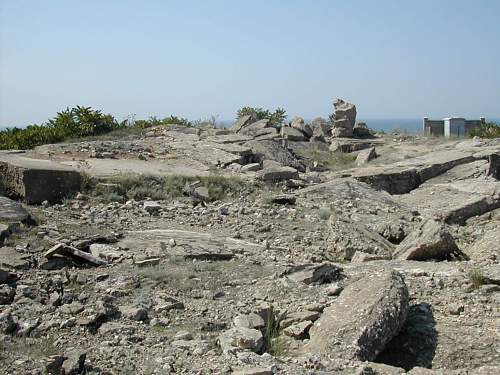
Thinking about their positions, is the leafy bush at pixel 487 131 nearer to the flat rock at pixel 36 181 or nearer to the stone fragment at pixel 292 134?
the stone fragment at pixel 292 134

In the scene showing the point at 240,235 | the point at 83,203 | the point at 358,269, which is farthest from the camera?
the point at 83,203

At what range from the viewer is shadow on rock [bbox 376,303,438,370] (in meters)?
4.30

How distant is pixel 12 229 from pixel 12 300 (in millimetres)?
1678

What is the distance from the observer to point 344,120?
1775 cm

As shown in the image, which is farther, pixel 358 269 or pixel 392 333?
pixel 358 269

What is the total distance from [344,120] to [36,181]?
458 inches

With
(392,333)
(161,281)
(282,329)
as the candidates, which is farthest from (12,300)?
(392,333)

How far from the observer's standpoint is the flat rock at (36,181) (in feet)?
25.3

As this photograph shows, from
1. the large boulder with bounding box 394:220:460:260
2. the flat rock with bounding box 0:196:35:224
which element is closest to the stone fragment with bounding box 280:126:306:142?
the large boulder with bounding box 394:220:460:260

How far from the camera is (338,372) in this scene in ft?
12.0

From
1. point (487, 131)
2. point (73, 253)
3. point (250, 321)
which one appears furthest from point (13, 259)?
point (487, 131)

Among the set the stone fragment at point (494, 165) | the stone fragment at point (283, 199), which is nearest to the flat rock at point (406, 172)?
the stone fragment at point (494, 165)

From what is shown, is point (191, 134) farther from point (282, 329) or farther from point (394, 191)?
point (282, 329)

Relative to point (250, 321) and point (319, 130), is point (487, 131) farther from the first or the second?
point (250, 321)
